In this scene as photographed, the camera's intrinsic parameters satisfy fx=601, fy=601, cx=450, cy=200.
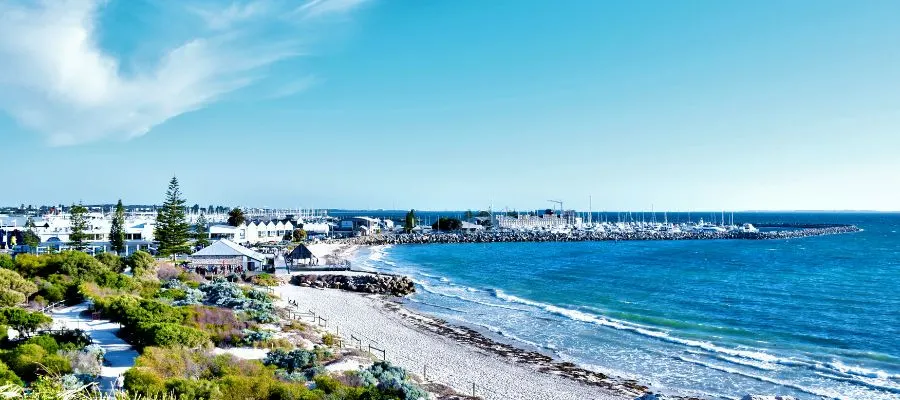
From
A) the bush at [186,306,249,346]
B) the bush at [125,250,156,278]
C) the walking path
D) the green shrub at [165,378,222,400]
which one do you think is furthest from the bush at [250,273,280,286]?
the green shrub at [165,378,222,400]

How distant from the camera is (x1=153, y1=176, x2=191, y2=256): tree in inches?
1853

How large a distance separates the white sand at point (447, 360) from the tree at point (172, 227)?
64.7 ft

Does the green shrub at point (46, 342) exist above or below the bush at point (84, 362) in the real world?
above

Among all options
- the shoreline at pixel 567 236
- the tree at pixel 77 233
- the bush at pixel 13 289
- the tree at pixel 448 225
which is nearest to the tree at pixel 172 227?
the tree at pixel 77 233

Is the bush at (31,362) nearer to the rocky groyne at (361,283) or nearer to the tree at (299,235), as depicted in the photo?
the rocky groyne at (361,283)

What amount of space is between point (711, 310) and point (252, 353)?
82.0ft

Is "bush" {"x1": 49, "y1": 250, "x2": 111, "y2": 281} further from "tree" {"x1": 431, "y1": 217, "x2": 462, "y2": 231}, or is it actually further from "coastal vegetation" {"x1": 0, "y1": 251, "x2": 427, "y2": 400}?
"tree" {"x1": 431, "y1": 217, "x2": 462, "y2": 231}

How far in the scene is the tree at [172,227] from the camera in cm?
4706

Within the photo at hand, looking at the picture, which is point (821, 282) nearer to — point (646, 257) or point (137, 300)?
point (646, 257)

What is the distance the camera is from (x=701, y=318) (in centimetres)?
3027

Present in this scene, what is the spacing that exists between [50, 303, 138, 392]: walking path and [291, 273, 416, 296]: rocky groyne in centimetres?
1871

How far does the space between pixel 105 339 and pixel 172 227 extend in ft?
104

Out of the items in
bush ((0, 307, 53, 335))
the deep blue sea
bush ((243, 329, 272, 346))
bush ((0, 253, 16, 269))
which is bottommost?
the deep blue sea

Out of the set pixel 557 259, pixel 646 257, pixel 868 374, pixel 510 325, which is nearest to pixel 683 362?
pixel 868 374
